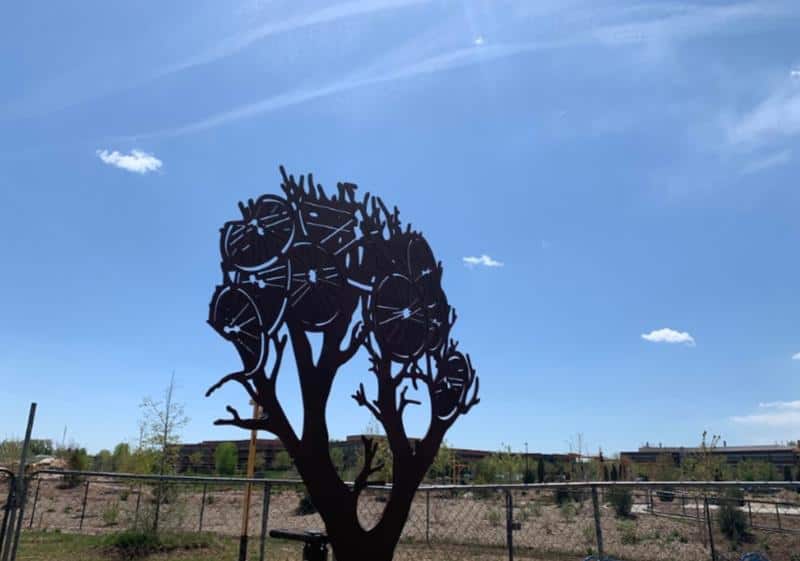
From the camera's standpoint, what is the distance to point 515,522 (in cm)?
1565

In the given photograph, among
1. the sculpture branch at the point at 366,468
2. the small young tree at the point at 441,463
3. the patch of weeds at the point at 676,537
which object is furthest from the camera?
the small young tree at the point at 441,463

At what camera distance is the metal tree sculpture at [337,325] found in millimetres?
4883

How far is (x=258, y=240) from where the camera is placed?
17.0ft

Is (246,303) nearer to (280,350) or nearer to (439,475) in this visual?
(280,350)

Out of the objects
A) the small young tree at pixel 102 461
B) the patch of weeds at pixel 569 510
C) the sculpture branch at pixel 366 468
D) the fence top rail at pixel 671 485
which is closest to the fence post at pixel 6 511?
the sculpture branch at pixel 366 468

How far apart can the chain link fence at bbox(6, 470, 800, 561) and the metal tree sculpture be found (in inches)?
45.3

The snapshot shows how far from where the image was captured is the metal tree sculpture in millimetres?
4883

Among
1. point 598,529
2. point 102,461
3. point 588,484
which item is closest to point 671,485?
point 588,484

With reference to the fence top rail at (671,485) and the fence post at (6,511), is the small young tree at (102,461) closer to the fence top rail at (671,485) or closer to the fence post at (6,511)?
the fence post at (6,511)

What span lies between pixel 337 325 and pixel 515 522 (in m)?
12.6

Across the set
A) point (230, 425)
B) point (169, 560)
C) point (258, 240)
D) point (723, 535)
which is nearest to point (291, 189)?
point (258, 240)

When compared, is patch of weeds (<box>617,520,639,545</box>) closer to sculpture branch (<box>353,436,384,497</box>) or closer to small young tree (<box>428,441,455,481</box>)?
sculpture branch (<box>353,436,384,497</box>)

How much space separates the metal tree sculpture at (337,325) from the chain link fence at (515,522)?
3.77ft

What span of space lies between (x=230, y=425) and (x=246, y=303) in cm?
101
